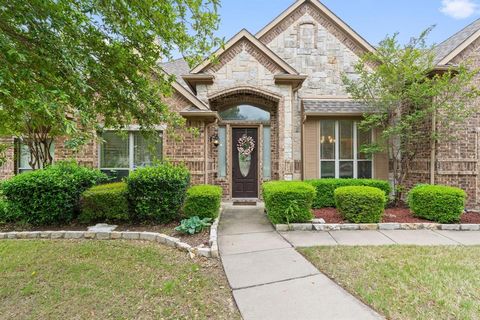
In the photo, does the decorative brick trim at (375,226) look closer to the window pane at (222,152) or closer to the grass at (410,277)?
the grass at (410,277)

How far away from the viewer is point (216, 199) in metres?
6.04

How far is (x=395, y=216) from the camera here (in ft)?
22.1

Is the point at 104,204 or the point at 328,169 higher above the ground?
the point at 328,169

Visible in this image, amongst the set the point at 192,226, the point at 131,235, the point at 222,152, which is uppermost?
the point at 222,152

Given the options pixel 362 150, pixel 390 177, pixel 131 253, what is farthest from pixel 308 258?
pixel 390 177

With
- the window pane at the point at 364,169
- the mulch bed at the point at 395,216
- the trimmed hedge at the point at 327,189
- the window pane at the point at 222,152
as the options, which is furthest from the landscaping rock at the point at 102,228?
the window pane at the point at 364,169

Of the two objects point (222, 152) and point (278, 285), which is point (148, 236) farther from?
point (222, 152)

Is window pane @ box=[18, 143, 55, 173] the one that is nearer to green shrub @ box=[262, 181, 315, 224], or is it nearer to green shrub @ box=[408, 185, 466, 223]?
green shrub @ box=[262, 181, 315, 224]

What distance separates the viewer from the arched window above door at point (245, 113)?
948 centimetres

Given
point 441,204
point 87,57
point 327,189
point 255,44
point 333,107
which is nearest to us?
point 87,57

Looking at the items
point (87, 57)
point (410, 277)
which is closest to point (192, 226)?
point (87, 57)

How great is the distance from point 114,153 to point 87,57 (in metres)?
5.60

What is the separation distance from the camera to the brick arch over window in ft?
27.5

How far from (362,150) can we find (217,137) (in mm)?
5075
